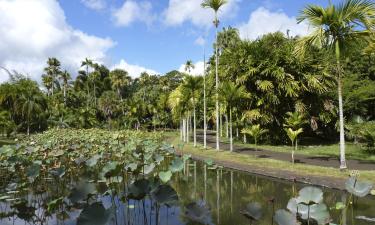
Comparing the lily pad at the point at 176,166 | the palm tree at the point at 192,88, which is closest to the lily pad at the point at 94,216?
the lily pad at the point at 176,166

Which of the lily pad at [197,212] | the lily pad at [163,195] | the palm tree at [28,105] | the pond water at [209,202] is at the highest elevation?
the palm tree at [28,105]

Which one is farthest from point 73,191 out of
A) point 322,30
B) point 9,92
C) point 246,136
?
point 9,92

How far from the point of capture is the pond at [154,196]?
6.38 meters

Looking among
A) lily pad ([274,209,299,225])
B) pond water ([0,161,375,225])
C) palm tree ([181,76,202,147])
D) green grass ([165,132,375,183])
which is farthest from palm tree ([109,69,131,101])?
lily pad ([274,209,299,225])

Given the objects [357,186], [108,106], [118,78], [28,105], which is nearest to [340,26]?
[357,186]

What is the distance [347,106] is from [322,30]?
50.5 ft

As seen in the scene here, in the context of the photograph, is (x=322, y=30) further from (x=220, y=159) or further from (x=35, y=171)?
(x=35, y=171)

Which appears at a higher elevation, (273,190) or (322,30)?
(322,30)

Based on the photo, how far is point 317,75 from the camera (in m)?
31.2

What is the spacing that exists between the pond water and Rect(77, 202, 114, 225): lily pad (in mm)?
1126

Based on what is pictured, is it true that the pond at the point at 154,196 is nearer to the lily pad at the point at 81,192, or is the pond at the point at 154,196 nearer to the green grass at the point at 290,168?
the lily pad at the point at 81,192

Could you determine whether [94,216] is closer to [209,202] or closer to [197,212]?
[197,212]

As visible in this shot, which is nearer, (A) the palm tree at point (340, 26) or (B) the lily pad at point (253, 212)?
(B) the lily pad at point (253, 212)

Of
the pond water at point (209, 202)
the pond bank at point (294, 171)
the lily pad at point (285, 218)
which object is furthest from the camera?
the pond bank at point (294, 171)
